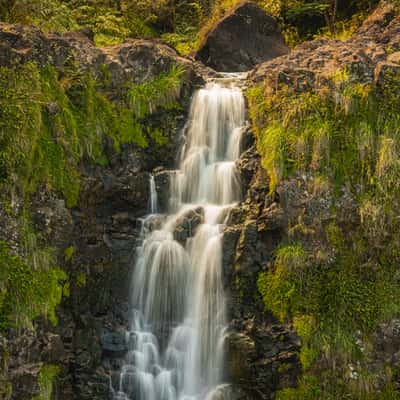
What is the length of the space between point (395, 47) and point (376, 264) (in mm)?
4933

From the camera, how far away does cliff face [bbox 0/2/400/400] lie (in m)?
8.84

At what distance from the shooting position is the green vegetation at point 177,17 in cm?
1447

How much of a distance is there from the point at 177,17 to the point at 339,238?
13832 mm

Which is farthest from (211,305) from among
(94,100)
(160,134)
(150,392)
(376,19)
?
(376,19)

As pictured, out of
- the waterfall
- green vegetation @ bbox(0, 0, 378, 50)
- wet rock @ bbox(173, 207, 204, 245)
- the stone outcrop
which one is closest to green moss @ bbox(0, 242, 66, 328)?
wet rock @ bbox(173, 207, 204, 245)

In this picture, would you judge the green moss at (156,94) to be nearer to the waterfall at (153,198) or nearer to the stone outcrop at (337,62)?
the waterfall at (153,198)

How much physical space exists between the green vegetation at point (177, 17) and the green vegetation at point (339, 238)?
671cm

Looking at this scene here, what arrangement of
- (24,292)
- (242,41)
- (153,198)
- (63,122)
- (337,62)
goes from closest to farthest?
(24,292), (63,122), (153,198), (337,62), (242,41)

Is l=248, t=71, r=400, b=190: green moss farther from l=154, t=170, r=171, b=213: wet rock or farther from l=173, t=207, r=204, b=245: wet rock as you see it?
l=154, t=170, r=171, b=213: wet rock

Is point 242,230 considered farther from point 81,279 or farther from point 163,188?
point 81,279

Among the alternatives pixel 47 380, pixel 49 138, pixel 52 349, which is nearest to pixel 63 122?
pixel 49 138

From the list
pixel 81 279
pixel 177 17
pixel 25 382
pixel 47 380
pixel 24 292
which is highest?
pixel 177 17

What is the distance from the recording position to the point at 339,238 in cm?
956

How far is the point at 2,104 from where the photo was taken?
29.1 ft
